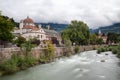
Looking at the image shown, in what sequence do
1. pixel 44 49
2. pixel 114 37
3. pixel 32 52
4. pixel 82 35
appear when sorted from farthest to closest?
pixel 114 37
pixel 82 35
pixel 44 49
pixel 32 52

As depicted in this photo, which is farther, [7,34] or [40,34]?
[40,34]

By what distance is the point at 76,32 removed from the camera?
84625 millimetres

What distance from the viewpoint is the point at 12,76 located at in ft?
93.5

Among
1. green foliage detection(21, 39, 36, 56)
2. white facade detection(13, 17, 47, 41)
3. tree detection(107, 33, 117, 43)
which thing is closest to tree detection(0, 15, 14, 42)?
green foliage detection(21, 39, 36, 56)

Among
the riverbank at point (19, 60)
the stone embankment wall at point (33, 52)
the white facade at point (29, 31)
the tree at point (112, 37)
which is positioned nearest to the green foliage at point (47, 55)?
the riverbank at point (19, 60)

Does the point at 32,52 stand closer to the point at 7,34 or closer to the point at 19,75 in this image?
the point at 7,34

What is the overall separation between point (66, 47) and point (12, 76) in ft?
126

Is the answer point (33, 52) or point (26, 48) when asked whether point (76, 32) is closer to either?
point (33, 52)

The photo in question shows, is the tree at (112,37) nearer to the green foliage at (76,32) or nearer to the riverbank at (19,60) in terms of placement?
the green foliage at (76,32)

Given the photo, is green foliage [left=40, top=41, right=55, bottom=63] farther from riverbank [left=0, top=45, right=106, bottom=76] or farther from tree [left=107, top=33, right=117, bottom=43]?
tree [left=107, top=33, right=117, bottom=43]

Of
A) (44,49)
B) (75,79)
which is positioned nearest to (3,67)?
(75,79)

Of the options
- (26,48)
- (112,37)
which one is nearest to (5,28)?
(26,48)

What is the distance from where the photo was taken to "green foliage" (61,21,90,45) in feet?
275

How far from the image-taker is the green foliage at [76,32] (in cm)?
8396
